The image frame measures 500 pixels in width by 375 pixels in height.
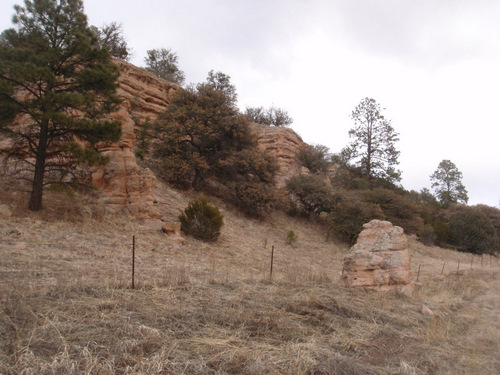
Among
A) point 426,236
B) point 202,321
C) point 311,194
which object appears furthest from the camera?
point 426,236

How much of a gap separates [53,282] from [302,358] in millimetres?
4587

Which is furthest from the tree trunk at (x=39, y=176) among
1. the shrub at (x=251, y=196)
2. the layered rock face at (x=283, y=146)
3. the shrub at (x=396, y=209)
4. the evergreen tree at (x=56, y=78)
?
the layered rock face at (x=283, y=146)

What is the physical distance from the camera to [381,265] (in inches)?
343

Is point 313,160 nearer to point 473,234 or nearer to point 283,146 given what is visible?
point 283,146

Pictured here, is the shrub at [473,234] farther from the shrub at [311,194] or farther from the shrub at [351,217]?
the shrub at [311,194]

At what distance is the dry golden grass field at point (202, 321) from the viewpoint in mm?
3488

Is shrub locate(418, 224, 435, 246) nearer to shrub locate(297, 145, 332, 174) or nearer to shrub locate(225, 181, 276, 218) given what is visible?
shrub locate(297, 145, 332, 174)

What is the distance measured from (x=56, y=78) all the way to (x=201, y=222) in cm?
771

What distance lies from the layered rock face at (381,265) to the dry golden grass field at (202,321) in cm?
47

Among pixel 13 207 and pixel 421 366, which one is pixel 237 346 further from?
pixel 13 207

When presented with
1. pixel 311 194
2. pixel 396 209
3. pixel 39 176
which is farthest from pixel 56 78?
pixel 396 209

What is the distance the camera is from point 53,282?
5.95 meters

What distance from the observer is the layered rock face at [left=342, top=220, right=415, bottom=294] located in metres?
8.48

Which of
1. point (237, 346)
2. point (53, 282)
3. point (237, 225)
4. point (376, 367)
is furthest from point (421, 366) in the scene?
point (237, 225)
